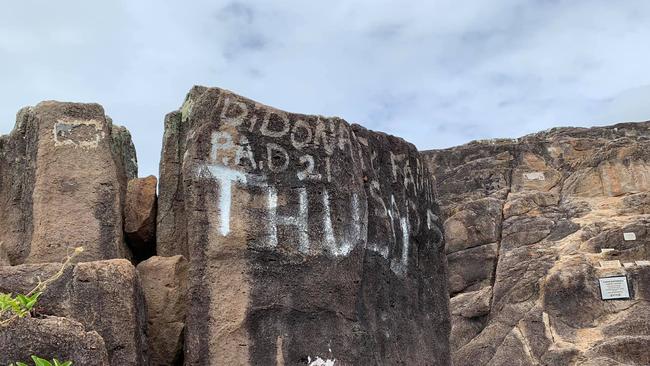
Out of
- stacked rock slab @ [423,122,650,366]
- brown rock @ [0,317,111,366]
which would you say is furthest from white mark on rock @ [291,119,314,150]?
stacked rock slab @ [423,122,650,366]

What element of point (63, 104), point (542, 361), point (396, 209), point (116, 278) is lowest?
point (542, 361)

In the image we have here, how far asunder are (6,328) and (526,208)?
15.1m

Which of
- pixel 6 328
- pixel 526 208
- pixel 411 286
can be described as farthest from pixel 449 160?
pixel 6 328

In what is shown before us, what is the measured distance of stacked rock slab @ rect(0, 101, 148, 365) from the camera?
4.16 metres

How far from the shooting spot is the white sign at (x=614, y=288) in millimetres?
13180

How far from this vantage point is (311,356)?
475 cm

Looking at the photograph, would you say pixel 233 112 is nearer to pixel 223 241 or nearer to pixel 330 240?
pixel 223 241

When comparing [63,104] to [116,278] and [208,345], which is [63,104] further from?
[208,345]

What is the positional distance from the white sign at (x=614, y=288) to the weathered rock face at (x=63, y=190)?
9.84 m

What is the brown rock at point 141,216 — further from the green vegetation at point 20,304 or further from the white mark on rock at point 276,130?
the green vegetation at point 20,304

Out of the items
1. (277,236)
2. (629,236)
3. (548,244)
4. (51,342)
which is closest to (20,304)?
(51,342)

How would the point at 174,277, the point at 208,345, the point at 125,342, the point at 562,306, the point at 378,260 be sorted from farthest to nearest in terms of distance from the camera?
the point at 562,306
the point at 378,260
the point at 174,277
the point at 208,345
the point at 125,342

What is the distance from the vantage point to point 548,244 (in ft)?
52.0

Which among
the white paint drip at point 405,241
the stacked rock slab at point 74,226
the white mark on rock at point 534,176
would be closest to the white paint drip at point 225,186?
the stacked rock slab at point 74,226
